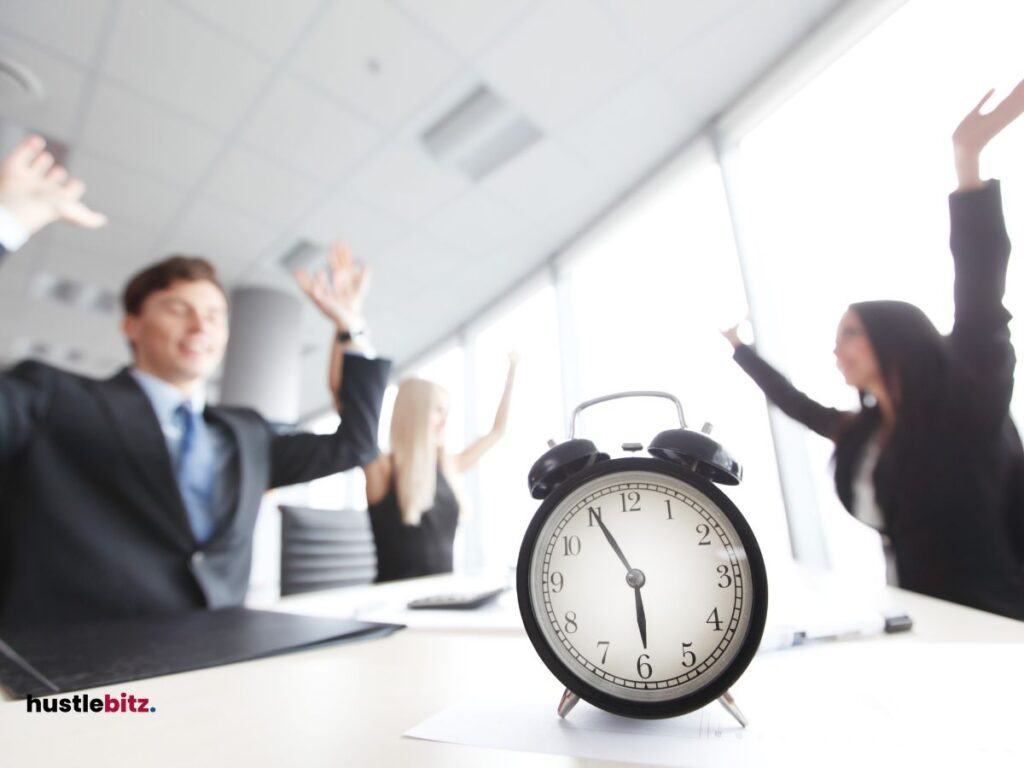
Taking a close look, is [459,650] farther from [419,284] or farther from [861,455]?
[419,284]

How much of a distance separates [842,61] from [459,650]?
2601mm

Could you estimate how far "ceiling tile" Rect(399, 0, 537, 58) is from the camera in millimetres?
1837

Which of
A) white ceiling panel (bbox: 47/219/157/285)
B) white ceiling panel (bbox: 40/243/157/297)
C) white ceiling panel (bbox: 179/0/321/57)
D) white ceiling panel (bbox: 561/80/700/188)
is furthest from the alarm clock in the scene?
white ceiling panel (bbox: 40/243/157/297)

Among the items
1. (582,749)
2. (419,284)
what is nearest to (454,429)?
(419,284)

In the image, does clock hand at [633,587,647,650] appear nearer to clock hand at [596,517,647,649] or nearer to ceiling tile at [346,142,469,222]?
clock hand at [596,517,647,649]

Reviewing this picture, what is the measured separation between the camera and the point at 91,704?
38 cm

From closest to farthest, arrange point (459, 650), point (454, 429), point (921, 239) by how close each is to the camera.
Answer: point (459, 650), point (921, 239), point (454, 429)

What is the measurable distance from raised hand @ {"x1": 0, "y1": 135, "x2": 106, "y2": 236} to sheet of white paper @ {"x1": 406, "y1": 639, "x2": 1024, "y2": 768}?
1290 millimetres

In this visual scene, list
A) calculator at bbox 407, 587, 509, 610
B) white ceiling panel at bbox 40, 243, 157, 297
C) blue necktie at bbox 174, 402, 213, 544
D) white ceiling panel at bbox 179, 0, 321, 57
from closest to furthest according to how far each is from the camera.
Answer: calculator at bbox 407, 587, 509, 610 → blue necktie at bbox 174, 402, 213, 544 → white ceiling panel at bbox 179, 0, 321, 57 → white ceiling panel at bbox 40, 243, 157, 297

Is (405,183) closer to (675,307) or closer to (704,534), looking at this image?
(675,307)

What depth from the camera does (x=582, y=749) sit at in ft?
0.97

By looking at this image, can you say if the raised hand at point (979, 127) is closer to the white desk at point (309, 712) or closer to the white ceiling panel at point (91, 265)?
the white desk at point (309, 712)

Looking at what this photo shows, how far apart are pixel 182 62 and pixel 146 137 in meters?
0.58

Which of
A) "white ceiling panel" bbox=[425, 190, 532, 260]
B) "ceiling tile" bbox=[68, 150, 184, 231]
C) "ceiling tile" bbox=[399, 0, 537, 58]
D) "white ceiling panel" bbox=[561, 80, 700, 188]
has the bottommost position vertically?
"white ceiling panel" bbox=[425, 190, 532, 260]
